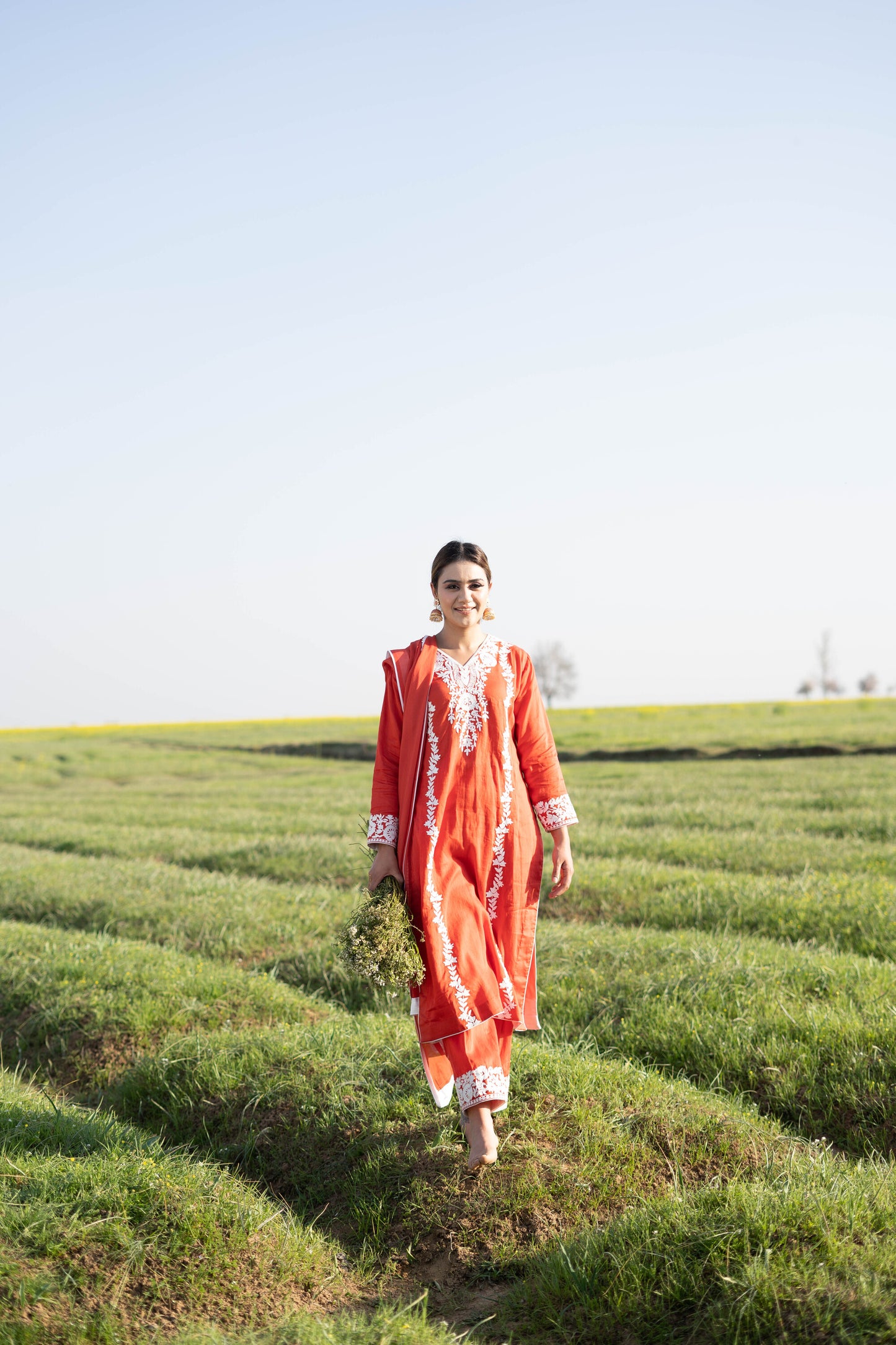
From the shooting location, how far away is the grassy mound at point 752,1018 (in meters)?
4.87

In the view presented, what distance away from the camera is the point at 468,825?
429 cm

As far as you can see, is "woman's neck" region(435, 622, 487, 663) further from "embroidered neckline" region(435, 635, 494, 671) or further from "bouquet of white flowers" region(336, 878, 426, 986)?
"bouquet of white flowers" region(336, 878, 426, 986)

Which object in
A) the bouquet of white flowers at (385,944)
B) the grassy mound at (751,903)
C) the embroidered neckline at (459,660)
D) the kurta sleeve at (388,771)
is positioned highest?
the embroidered neckline at (459,660)

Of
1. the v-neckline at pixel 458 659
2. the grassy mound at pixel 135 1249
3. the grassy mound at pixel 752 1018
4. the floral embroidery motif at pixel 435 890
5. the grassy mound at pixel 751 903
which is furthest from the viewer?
the grassy mound at pixel 751 903

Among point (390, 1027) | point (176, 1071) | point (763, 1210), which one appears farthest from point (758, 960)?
point (176, 1071)

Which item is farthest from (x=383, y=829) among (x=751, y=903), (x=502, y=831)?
(x=751, y=903)

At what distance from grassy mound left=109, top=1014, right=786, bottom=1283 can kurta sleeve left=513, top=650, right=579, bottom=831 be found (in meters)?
1.29

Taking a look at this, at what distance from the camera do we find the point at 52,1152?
4168 mm

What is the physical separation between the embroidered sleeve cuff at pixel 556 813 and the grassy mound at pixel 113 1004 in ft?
8.09

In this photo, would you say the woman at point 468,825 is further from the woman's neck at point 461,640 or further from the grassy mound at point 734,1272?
the grassy mound at point 734,1272

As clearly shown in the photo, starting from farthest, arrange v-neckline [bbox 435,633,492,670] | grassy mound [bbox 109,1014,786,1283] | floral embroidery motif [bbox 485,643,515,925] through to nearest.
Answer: v-neckline [bbox 435,633,492,670] < floral embroidery motif [bbox 485,643,515,925] < grassy mound [bbox 109,1014,786,1283]

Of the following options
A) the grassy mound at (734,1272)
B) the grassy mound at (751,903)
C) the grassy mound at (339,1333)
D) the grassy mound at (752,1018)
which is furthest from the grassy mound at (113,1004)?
the grassy mound at (751,903)

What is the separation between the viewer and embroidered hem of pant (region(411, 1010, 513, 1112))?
404 centimetres

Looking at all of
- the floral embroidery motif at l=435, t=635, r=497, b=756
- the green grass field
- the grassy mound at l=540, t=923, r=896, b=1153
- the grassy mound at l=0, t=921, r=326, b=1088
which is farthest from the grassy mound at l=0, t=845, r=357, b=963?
the floral embroidery motif at l=435, t=635, r=497, b=756
